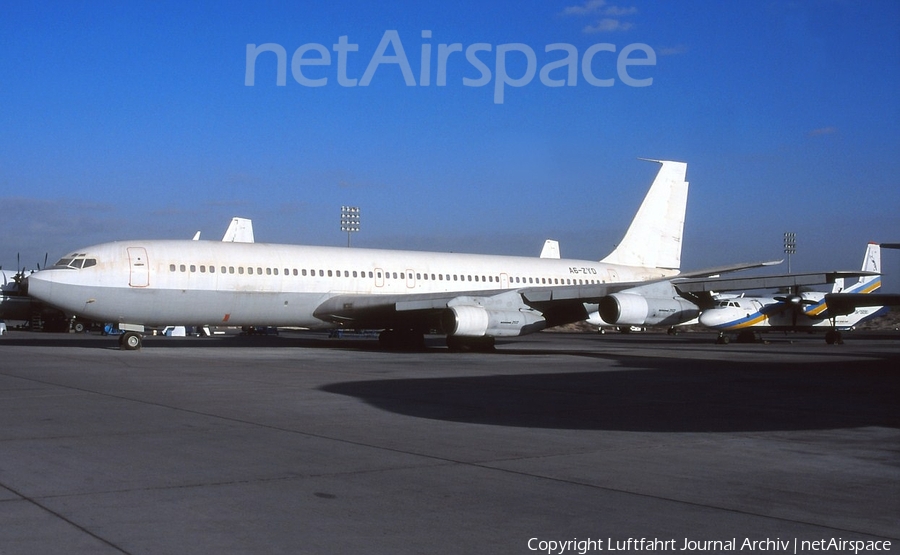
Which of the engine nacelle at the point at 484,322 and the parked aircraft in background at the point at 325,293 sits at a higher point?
the parked aircraft in background at the point at 325,293

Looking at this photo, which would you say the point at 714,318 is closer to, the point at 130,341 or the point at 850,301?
the point at 850,301

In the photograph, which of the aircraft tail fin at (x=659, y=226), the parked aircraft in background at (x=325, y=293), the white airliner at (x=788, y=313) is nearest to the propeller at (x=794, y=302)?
the white airliner at (x=788, y=313)

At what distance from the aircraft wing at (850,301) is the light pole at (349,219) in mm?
33735

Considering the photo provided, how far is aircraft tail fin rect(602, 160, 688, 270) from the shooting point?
118ft

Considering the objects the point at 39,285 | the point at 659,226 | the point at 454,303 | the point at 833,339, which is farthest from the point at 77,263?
the point at 833,339

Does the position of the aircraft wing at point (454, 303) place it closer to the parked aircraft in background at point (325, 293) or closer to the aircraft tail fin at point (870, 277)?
the parked aircraft in background at point (325, 293)

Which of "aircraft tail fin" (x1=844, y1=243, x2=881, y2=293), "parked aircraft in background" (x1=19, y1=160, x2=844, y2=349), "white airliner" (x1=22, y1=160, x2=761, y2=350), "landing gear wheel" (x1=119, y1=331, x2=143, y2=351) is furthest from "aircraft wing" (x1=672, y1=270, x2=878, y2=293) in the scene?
"aircraft tail fin" (x1=844, y1=243, x2=881, y2=293)

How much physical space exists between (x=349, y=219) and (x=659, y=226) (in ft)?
109

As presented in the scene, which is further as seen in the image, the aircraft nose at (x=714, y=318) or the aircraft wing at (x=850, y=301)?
the aircraft nose at (x=714, y=318)

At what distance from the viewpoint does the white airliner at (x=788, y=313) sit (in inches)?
1681

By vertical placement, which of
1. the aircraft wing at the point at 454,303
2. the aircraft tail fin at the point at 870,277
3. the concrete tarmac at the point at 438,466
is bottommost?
the concrete tarmac at the point at 438,466

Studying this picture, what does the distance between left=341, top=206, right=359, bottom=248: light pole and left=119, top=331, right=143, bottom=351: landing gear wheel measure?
1537 inches

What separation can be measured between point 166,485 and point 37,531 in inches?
57.2

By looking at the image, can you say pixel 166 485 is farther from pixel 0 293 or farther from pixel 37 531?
pixel 0 293
